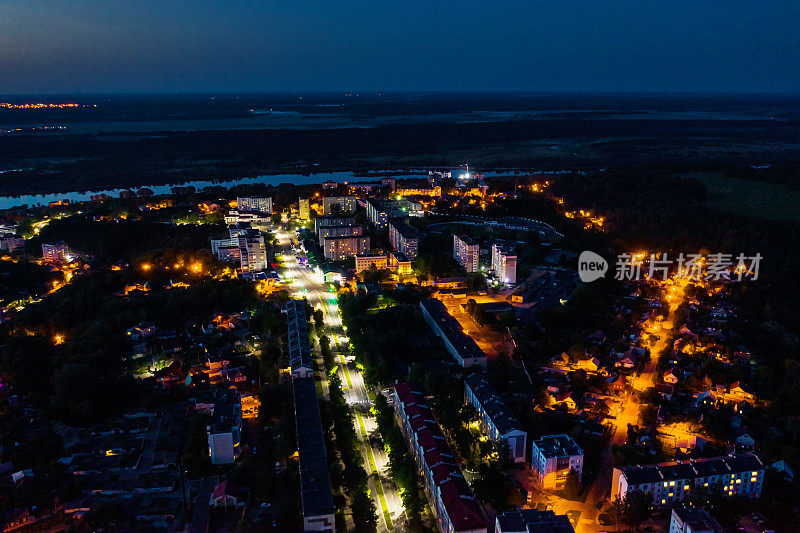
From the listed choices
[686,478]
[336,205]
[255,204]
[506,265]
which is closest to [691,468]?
[686,478]

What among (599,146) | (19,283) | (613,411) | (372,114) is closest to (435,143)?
(599,146)

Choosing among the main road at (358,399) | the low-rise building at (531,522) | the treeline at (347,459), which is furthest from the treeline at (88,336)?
the low-rise building at (531,522)

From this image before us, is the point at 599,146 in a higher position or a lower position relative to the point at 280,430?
higher

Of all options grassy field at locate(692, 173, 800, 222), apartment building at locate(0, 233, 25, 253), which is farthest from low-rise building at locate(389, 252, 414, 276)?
grassy field at locate(692, 173, 800, 222)

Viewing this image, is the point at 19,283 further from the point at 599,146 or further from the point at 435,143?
the point at 599,146

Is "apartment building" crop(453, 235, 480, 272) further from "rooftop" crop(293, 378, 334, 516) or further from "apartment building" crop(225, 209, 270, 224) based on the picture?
"apartment building" crop(225, 209, 270, 224)

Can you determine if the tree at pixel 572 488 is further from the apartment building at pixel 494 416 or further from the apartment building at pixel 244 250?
the apartment building at pixel 244 250

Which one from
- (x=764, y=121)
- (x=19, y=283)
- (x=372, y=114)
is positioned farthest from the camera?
Answer: (x=372, y=114)
